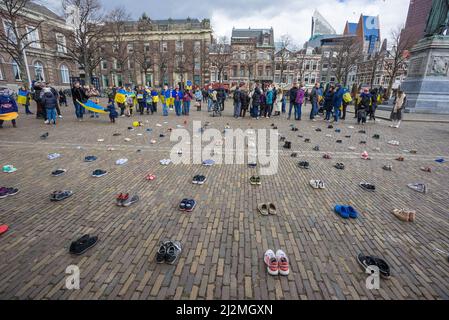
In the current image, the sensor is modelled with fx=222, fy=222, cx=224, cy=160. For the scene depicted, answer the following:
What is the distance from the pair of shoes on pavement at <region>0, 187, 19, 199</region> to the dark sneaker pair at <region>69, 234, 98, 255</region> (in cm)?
277

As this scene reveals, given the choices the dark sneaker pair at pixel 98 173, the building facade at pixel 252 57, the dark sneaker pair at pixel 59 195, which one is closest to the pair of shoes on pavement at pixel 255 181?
the dark sneaker pair at pixel 98 173

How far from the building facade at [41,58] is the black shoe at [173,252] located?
42293mm

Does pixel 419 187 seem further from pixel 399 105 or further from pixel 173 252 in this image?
pixel 399 105

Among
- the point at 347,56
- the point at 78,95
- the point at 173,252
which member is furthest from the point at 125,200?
the point at 347,56

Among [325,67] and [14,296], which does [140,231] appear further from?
[325,67]

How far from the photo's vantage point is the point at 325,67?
211ft

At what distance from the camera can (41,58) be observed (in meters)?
40.3

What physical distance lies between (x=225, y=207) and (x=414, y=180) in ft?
17.3

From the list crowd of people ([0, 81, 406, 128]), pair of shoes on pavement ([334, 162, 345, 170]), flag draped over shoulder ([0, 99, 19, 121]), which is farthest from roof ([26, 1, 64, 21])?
pair of shoes on pavement ([334, 162, 345, 170])

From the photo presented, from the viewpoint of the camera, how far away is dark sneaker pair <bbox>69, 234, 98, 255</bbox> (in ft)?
10.1

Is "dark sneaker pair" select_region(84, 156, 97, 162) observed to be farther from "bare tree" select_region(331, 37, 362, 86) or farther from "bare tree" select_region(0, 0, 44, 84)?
"bare tree" select_region(331, 37, 362, 86)

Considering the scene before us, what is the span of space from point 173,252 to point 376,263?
2.69m

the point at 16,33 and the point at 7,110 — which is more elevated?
the point at 16,33
